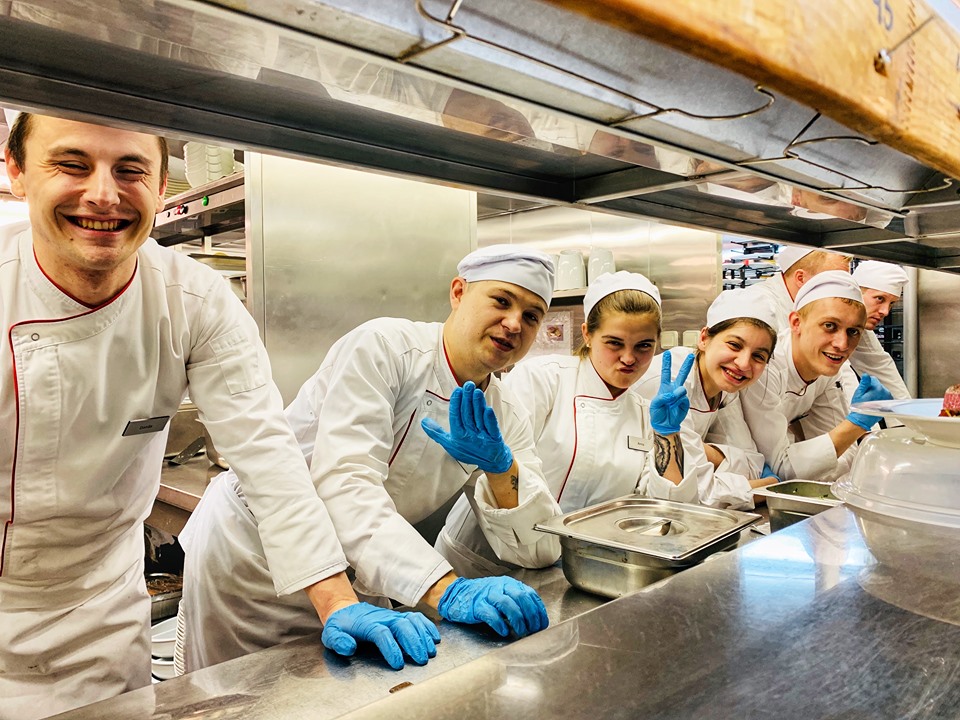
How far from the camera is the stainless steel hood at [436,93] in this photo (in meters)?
→ 0.53

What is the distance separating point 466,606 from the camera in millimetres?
1076

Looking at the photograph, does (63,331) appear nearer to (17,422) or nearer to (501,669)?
(17,422)

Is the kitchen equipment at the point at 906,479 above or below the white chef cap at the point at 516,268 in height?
below

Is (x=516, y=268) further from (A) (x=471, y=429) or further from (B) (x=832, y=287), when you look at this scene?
(B) (x=832, y=287)

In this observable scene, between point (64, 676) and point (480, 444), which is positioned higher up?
point (480, 444)

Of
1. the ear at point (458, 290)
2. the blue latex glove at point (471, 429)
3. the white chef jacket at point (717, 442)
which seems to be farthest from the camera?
the white chef jacket at point (717, 442)

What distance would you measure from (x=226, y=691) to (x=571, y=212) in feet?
13.8

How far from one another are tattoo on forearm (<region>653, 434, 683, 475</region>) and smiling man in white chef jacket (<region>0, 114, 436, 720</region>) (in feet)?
3.69

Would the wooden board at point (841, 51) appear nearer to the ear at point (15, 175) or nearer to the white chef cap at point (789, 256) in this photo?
the ear at point (15, 175)

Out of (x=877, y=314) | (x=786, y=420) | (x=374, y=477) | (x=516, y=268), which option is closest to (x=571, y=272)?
(x=877, y=314)

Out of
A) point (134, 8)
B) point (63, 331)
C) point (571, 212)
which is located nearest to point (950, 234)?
point (134, 8)

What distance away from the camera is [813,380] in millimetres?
2850

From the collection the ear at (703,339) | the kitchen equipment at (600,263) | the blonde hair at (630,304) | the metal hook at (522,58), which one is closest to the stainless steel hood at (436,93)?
the metal hook at (522,58)

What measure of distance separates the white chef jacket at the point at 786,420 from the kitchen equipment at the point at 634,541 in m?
1.37
